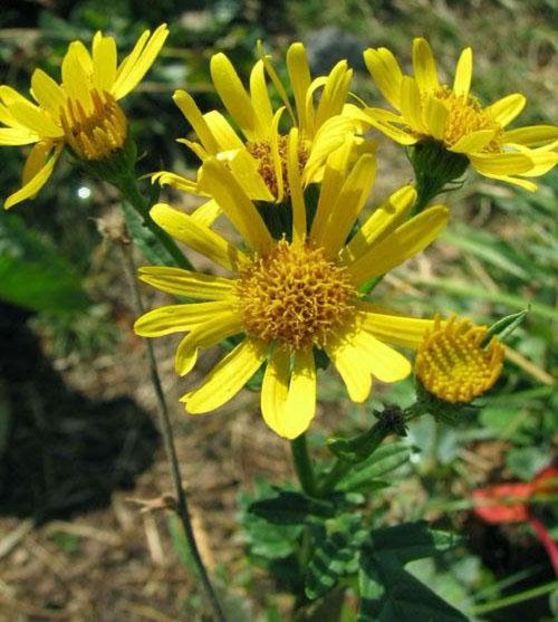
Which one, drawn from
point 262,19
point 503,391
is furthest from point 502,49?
point 503,391

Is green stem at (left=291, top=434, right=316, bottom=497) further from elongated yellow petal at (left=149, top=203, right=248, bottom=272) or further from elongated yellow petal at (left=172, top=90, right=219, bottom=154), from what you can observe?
elongated yellow petal at (left=172, top=90, right=219, bottom=154)

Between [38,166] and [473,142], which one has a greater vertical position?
[38,166]

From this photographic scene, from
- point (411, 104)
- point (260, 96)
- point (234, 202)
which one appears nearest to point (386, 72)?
point (411, 104)

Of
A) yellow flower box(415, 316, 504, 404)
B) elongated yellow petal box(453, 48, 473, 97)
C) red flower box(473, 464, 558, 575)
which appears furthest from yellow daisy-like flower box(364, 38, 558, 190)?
red flower box(473, 464, 558, 575)

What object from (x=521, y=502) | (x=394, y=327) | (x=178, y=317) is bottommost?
(x=521, y=502)

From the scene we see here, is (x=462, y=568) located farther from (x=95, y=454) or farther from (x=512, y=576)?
(x=95, y=454)

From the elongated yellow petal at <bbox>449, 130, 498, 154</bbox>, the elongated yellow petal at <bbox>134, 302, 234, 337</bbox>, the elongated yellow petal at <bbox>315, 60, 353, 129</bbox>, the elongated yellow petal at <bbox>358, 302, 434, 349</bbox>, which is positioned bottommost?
the elongated yellow petal at <bbox>358, 302, 434, 349</bbox>

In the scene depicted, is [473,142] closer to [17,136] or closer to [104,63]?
[104,63]
